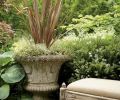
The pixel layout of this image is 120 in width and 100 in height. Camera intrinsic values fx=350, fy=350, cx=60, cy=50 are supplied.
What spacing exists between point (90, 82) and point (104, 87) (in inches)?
12.1

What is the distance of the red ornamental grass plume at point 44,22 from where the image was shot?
5289mm

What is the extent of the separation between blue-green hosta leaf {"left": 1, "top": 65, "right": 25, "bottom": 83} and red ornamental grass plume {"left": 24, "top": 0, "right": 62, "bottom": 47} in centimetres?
51

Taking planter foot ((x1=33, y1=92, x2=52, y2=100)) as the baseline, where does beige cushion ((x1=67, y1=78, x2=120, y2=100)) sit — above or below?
above

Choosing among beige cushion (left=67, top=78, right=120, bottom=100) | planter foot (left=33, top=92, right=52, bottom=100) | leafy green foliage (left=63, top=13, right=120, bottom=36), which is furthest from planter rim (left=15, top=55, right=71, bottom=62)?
leafy green foliage (left=63, top=13, right=120, bottom=36)

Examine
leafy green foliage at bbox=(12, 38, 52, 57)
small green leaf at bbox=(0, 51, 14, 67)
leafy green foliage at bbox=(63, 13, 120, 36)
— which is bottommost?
small green leaf at bbox=(0, 51, 14, 67)

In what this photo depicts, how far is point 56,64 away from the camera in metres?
5.13

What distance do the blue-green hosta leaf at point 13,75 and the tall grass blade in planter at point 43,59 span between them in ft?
0.39

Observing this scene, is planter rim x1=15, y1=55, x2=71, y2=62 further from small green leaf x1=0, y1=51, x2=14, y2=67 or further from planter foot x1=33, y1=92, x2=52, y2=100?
planter foot x1=33, y1=92, x2=52, y2=100

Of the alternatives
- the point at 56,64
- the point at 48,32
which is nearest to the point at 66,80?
the point at 56,64

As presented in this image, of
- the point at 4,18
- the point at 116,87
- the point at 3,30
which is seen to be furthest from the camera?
→ the point at 4,18

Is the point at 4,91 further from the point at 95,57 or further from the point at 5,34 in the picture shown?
the point at 5,34

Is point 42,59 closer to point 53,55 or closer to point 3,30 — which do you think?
point 53,55

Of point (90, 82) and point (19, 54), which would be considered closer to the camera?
point (90, 82)

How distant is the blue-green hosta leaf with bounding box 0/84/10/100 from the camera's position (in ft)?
16.5
